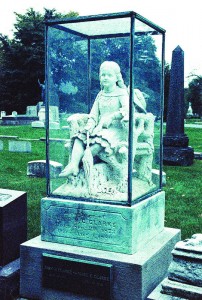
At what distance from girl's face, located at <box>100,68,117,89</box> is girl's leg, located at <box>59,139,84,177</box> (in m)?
0.66

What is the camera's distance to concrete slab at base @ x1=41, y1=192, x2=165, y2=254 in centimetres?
377

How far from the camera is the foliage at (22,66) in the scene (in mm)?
37312

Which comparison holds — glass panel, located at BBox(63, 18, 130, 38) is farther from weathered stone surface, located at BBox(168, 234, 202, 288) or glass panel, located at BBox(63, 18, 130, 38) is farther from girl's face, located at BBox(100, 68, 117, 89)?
weathered stone surface, located at BBox(168, 234, 202, 288)

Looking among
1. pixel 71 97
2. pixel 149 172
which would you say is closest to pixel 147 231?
pixel 149 172

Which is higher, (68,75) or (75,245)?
(68,75)

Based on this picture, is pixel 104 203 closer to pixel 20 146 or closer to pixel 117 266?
pixel 117 266

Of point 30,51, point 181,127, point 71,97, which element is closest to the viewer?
point 71,97

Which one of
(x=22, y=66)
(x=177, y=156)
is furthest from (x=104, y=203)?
(x=22, y=66)

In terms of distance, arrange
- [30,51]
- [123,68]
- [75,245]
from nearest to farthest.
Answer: [75,245] → [123,68] → [30,51]

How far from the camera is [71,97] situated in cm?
464

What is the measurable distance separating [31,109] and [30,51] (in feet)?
24.0

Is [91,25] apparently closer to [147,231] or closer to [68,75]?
[68,75]

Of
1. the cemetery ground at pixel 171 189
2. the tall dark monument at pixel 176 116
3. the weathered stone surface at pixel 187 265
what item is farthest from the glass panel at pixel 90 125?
the tall dark monument at pixel 176 116

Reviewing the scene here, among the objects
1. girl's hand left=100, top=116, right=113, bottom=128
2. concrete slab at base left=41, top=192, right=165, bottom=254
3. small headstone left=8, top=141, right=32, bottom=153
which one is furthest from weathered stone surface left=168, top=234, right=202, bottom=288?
small headstone left=8, top=141, right=32, bottom=153
